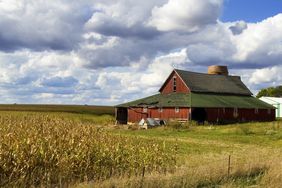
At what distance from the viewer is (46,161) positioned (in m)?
12.3

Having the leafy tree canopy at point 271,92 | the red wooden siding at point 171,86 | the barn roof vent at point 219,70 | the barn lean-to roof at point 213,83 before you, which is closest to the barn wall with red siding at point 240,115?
the barn lean-to roof at point 213,83

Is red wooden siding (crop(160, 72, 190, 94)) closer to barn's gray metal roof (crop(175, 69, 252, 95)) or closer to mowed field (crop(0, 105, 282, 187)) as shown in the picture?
barn's gray metal roof (crop(175, 69, 252, 95))

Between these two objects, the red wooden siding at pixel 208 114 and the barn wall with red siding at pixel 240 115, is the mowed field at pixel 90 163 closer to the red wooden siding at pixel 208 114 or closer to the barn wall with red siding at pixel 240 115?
the red wooden siding at pixel 208 114

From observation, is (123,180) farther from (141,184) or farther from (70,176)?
(70,176)

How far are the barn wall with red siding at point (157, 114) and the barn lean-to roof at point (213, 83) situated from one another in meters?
5.59

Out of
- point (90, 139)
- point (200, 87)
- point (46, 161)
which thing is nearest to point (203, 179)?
point (90, 139)

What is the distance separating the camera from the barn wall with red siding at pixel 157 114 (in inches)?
2391

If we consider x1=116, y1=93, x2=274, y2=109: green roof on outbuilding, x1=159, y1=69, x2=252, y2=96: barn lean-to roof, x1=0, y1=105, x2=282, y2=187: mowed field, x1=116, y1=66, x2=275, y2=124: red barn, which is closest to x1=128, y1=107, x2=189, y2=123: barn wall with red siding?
x1=116, y1=66, x2=275, y2=124: red barn

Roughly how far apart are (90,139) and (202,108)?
164ft

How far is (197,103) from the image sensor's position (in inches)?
2415

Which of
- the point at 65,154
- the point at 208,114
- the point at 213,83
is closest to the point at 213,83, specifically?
the point at 213,83

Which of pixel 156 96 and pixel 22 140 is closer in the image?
pixel 22 140

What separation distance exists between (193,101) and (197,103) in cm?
61

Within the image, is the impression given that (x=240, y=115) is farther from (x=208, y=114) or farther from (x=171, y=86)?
(x=171, y=86)
